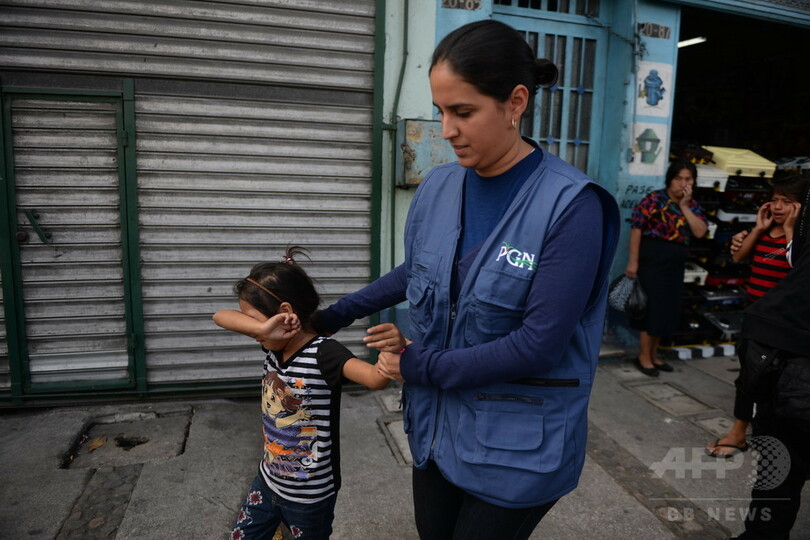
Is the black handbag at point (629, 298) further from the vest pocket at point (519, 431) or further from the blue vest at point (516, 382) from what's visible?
the vest pocket at point (519, 431)

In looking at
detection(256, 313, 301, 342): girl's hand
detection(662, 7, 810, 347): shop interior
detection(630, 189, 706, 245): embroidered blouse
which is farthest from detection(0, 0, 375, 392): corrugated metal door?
detection(662, 7, 810, 347): shop interior

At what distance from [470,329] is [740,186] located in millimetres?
5508

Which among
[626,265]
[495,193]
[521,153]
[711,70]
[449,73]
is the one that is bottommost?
[626,265]

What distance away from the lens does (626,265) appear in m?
5.62

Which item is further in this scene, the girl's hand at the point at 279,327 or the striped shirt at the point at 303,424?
the striped shirt at the point at 303,424

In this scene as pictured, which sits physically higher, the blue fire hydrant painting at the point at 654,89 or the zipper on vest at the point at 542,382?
the blue fire hydrant painting at the point at 654,89

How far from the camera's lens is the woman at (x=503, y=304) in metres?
1.46

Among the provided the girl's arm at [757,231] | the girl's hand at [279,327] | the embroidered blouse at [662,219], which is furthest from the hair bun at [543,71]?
the embroidered blouse at [662,219]

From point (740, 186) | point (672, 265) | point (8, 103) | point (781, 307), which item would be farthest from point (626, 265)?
point (8, 103)

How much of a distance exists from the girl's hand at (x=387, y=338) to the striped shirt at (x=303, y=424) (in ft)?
1.77

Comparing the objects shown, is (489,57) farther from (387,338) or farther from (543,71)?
(387,338)

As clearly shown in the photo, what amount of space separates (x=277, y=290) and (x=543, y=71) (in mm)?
1209

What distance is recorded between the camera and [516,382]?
5.08ft

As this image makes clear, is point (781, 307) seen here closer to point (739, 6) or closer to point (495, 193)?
point (495, 193)
